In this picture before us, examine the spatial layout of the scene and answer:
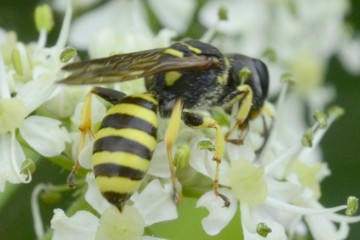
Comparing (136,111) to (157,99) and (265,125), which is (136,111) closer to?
(157,99)

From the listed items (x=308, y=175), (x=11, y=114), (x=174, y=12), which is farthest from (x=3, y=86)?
(x=174, y=12)

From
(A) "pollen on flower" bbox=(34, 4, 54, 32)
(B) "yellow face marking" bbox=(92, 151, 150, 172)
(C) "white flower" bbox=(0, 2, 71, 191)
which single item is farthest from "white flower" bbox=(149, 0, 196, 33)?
(B) "yellow face marking" bbox=(92, 151, 150, 172)

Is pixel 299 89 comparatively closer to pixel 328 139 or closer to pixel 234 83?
pixel 328 139

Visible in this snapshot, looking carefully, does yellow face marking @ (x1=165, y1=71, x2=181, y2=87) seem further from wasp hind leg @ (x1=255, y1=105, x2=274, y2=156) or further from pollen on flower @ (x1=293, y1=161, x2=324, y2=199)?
pollen on flower @ (x1=293, y1=161, x2=324, y2=199)

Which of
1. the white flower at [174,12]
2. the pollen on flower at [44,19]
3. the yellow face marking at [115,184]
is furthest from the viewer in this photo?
the white flower at [174,12]

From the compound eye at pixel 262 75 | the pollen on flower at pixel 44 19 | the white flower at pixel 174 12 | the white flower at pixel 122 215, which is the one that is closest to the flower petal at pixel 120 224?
the white flower at pixel 122 215

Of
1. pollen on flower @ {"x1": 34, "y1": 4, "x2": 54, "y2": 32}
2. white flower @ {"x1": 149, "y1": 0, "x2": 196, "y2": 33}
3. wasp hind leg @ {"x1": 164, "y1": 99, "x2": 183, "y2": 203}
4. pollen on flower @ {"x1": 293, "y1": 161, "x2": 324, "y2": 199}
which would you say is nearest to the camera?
wasp hind leg @ {"x1": 164, "y1": 99, "x2": 183, "y2": 203}

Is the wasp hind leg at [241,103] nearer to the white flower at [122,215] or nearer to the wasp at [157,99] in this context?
the wasp at [157,99]
